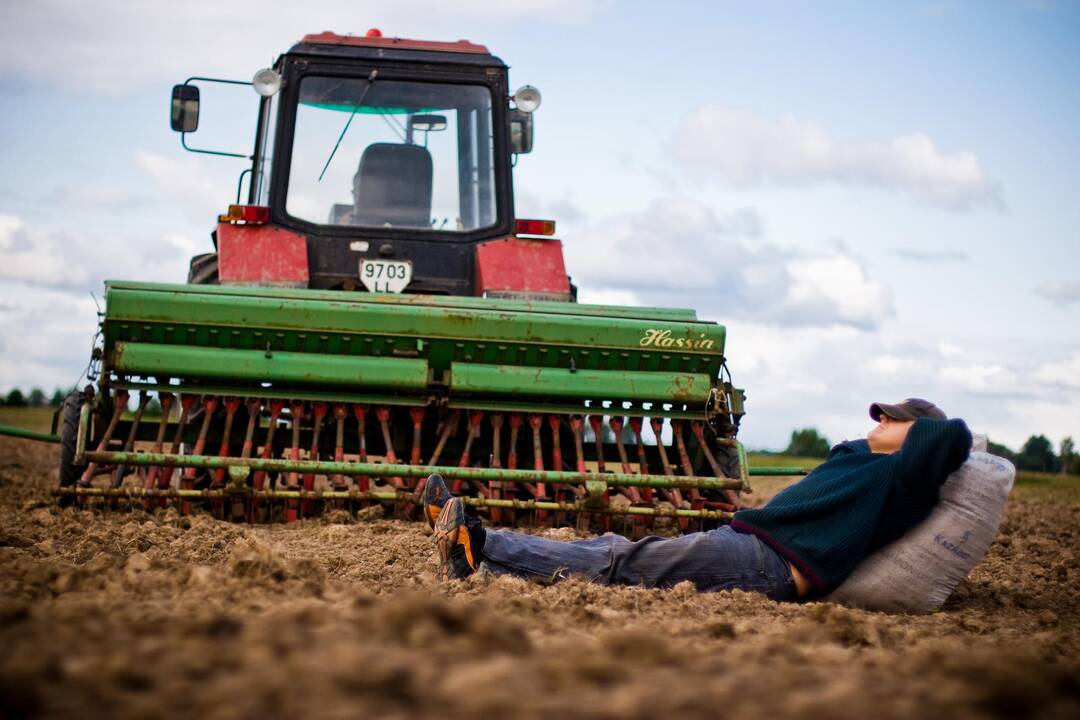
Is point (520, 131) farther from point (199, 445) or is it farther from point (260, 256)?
point (199, 445)

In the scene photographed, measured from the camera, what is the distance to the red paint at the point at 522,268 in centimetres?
792

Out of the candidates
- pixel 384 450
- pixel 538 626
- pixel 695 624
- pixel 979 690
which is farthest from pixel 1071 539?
pixel 979 690

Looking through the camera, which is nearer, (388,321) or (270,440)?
(270,440)

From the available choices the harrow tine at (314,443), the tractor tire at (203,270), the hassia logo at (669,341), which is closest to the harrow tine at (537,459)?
the hassia logo at (669,341)

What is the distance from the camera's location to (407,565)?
17.4ft

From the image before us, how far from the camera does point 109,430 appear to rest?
6793mm

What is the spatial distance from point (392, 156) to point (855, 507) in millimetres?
4428

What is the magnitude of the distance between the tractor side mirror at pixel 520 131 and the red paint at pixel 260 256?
150 centimetres

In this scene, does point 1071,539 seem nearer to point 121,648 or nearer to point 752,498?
point 752,498

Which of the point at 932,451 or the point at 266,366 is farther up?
the point at 266,366

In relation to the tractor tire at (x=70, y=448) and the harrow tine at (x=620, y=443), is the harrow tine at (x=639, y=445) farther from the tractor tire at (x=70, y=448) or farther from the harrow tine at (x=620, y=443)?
the tractor tire at (x=70, y=448)

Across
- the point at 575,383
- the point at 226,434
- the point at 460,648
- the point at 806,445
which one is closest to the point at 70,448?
the point at 226,434

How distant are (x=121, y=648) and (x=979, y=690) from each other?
5.03 ft

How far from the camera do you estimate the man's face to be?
4785 millimetres
